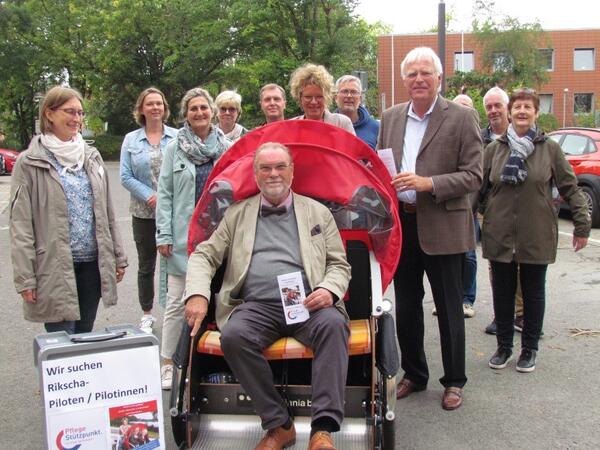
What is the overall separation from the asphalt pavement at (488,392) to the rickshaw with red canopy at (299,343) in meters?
0.52

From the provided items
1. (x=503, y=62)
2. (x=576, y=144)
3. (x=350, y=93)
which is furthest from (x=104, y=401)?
(x=503, y=62)

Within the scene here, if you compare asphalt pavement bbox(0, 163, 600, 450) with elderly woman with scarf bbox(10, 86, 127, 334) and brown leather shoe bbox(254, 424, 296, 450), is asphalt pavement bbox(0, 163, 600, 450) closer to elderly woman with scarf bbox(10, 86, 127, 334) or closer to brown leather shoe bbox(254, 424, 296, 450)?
brown leather shoe bbox(254, 424, 296, 450)

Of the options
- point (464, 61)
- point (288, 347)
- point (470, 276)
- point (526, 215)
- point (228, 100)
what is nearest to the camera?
point (288, 347)

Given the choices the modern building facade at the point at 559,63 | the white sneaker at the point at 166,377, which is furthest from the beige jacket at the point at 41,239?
the modern building facade at the point at 559,63

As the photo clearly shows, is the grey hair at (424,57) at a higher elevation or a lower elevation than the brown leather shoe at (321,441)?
higher

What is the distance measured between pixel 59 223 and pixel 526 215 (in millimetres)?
3131

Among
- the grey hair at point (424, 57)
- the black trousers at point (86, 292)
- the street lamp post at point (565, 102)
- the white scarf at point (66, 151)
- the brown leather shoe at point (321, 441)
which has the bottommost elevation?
the brown leather shoe at point (321, 441)

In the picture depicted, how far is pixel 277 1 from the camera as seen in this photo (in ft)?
97.6

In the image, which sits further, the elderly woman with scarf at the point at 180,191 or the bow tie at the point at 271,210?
the elderly woman with scarf at the point at 180,191

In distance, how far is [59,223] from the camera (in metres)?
3.59

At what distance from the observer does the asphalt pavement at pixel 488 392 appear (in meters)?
3.71

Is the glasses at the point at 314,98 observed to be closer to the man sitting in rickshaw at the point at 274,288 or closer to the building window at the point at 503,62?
the man sitting in rickshaw at the point at 274,288

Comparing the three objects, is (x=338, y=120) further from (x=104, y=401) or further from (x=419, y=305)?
(x=104, y=401)

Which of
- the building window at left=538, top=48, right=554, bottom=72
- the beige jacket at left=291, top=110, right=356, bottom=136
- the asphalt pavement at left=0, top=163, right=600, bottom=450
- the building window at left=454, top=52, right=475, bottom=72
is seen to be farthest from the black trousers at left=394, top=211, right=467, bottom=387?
the building window at left=454, top=52, right=475, bottom=72
